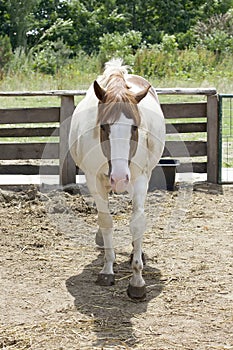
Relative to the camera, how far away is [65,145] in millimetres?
8234

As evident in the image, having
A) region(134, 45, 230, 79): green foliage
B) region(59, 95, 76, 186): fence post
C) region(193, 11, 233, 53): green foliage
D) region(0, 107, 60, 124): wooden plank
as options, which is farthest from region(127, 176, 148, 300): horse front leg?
region(193, 11, 233, 53): green foliage

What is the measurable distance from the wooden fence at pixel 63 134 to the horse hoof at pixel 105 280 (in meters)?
3.37

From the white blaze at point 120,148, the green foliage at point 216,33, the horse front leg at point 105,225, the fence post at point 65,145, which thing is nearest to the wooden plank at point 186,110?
the fence post at point 65,145

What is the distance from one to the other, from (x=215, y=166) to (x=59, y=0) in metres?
23.6

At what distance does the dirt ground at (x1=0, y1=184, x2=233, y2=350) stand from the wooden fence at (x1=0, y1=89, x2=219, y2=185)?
0.72m

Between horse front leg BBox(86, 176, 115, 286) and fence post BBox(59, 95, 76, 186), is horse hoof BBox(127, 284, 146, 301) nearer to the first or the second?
horse front leg BBox(86, 176, 115, 286)

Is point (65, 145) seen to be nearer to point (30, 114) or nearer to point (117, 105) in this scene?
point (30, 114)

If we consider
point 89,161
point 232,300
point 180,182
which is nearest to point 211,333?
point 232,300

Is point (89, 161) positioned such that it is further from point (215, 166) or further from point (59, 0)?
point (59, 0)

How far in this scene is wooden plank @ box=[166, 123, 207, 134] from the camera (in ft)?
28.4

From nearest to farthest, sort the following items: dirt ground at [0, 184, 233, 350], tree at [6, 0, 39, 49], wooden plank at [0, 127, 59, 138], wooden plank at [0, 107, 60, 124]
Result: dirt ground at [0, 184, 233, 350], wooden plank at [0, 107, 60, 124], wooden plank at [0, 127, 59, 138], tree at [6, 0, 39, 49]

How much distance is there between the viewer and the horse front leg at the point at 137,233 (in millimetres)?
4656

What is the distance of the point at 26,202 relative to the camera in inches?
292

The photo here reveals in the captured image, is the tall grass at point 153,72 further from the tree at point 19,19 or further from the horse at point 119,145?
the horse at point 119,145
